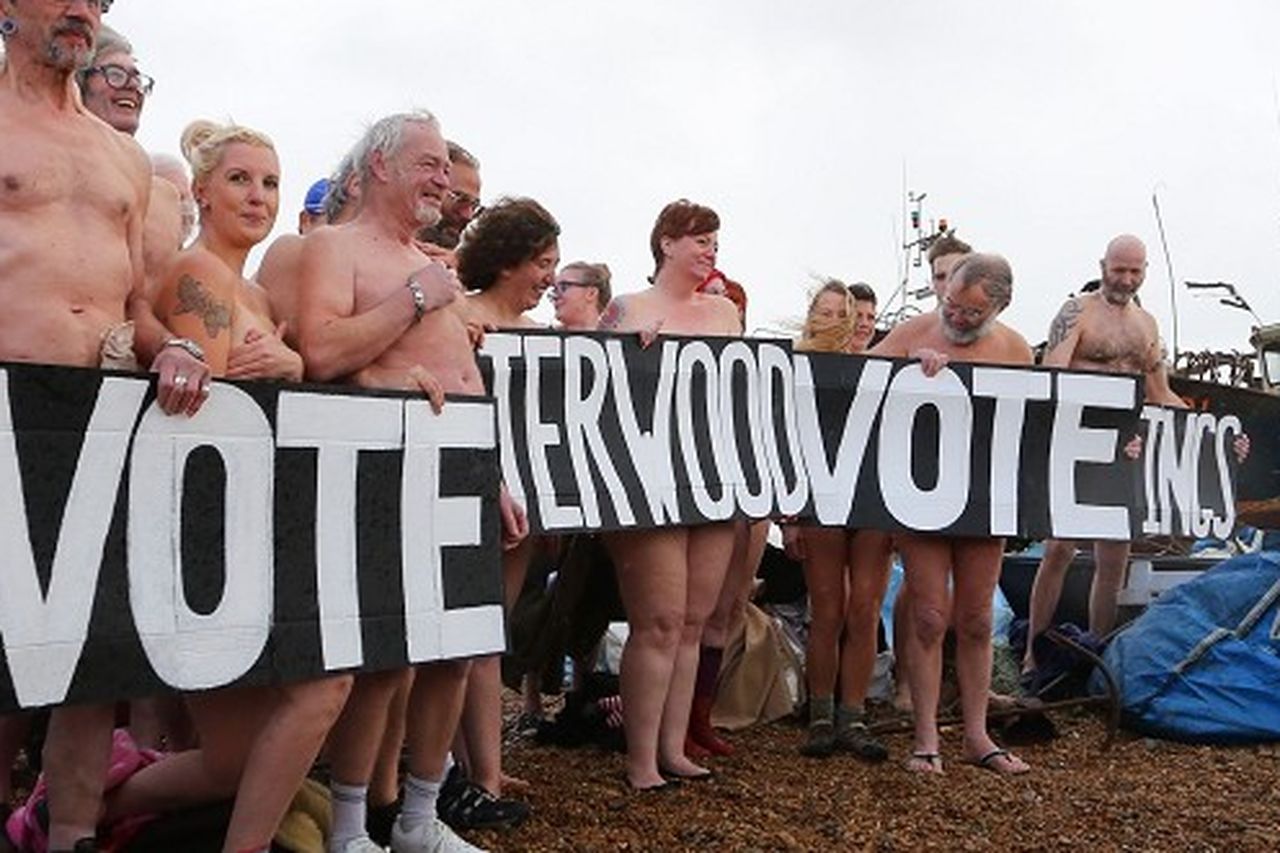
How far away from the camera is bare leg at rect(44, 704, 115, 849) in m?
3.38

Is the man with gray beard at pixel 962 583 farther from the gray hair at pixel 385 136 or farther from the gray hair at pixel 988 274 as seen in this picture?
the gray hair at pixel 385 136

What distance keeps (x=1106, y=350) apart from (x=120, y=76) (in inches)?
188

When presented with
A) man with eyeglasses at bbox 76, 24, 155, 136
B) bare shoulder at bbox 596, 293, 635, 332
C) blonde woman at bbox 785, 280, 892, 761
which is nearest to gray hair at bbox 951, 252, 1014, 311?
blonde woman at bbox 785, 280, 892, 761

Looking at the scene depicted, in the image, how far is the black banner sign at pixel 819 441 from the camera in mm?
5172

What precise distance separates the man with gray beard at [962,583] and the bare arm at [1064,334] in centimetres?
147

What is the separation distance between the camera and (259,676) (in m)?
3.38

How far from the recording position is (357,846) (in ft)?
12.3

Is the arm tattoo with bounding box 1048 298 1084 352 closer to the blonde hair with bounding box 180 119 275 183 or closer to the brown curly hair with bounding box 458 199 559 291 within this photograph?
the brown curly hair with bounding box 458 199 559 291

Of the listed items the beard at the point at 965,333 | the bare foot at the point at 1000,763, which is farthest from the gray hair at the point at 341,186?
the bare foot at the point at 1000,763

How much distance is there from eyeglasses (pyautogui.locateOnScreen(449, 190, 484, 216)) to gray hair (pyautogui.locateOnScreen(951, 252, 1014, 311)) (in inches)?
75.3

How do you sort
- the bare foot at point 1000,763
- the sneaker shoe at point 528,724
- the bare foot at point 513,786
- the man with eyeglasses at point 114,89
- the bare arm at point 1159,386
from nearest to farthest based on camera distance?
the man with eyeglasses at point 114,89 → the bare foot at point 513,786 → the bare foot at point 1000,763 → the sneaker shoe at point 528,724 → the bare arm at point 1159,386

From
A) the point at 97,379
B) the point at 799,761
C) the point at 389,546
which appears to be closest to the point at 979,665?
the point at 799,761

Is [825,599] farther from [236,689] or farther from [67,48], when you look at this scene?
[67,48]

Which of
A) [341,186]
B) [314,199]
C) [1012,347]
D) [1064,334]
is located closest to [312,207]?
[314,199]
